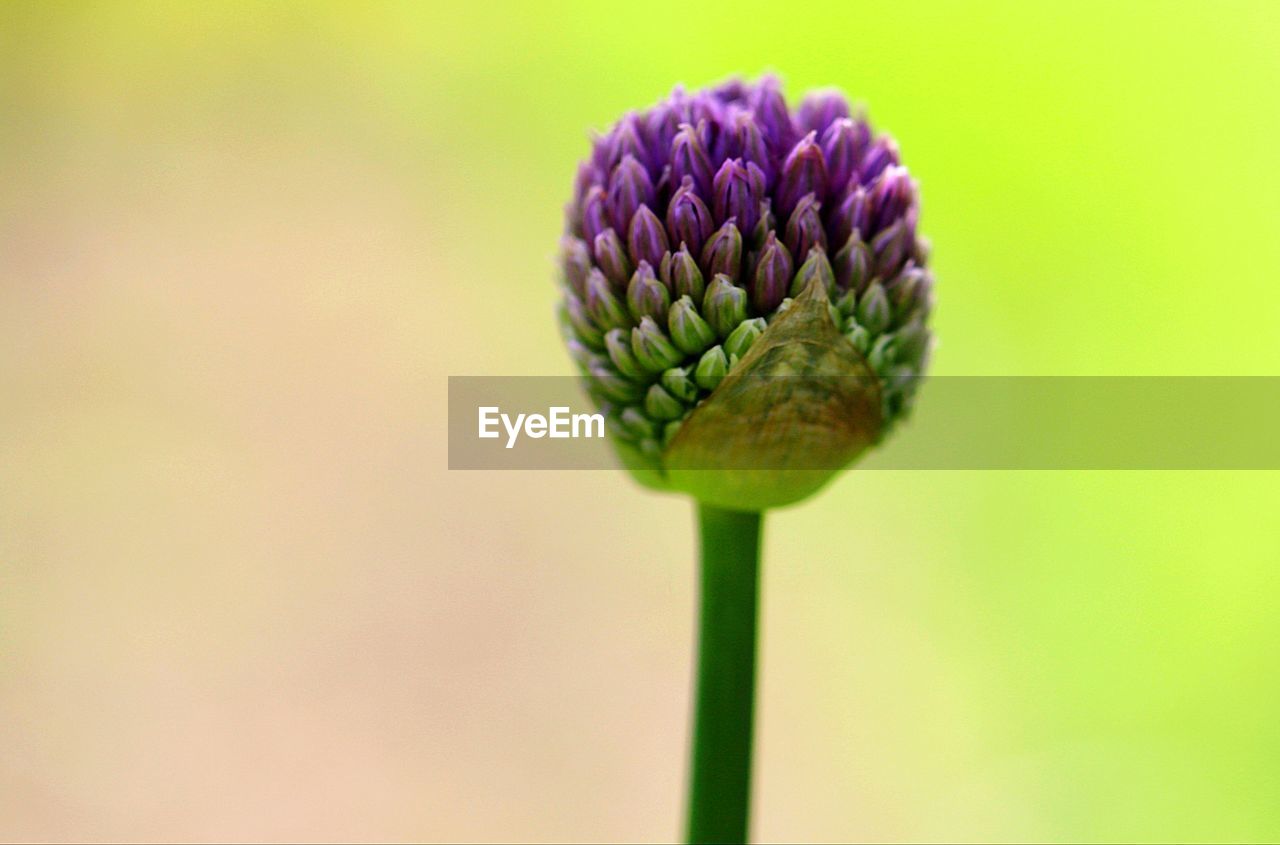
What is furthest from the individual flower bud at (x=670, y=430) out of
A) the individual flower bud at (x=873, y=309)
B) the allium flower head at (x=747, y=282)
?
the individual flower bud at (x=873, y=309)

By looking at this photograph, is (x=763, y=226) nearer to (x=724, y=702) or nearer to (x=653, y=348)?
(x=653, y=348)

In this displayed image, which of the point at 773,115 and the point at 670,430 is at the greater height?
the point at 773,115

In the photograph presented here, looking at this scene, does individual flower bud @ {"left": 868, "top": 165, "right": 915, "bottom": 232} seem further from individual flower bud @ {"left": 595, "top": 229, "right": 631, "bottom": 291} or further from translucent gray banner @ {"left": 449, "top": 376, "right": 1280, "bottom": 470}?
translucent gray banner @ {"left": 449, "top": 376, "right": 1280, "bottom": 470}

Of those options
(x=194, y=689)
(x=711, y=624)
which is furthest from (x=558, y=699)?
(x=711, y=624)

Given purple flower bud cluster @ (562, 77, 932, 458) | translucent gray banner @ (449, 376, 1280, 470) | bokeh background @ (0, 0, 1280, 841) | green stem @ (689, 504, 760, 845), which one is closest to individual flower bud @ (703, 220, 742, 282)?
purple flower bud cluster @ (562, 77, 932, 458)

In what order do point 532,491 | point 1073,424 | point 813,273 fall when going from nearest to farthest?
point 813,273 < point 1073,424 < point 532,491

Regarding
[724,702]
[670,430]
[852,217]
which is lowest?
[724,702]

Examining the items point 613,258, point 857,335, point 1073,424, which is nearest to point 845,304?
point 857,335
